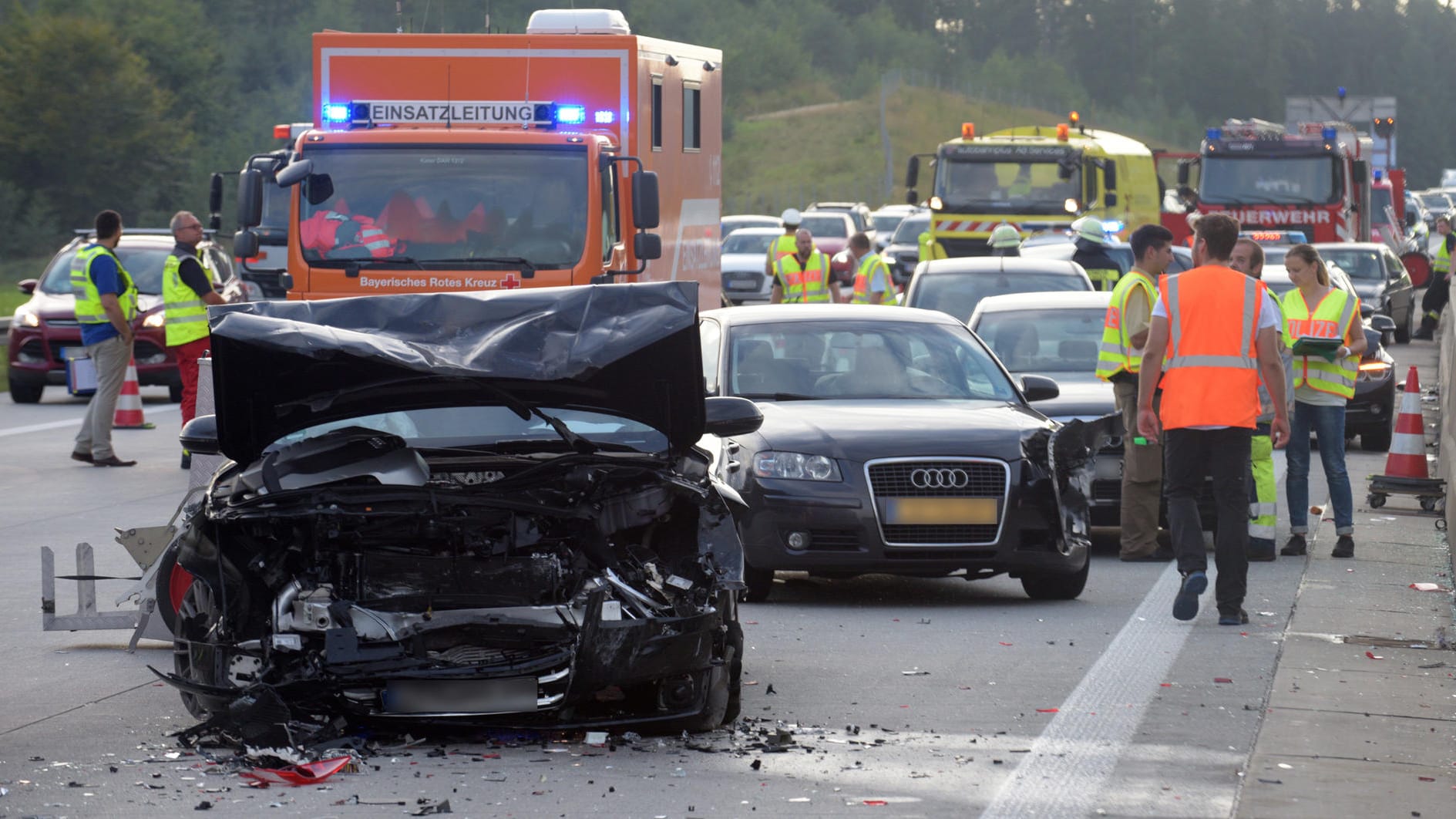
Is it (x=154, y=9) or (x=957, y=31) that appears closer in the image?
(x=154, y=9)

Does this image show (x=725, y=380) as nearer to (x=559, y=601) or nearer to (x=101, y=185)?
(x=559, y=601)

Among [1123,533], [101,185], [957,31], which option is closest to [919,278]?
[1123,533]

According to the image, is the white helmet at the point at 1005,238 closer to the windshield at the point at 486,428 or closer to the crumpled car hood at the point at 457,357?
the windshield at the point at 486,428

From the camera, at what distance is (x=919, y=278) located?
1686 centimetres

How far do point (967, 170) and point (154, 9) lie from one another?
5112 cm

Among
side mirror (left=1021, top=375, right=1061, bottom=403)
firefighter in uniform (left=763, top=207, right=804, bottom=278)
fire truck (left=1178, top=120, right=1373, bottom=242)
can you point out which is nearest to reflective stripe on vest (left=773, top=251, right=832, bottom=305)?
firefighter in uniform (left=763, top=207, right=804, bottom=278)

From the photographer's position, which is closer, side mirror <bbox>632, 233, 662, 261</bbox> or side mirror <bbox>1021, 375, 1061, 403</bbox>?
side mirror <bbox>1021, 375, 1061, 403</bbox>

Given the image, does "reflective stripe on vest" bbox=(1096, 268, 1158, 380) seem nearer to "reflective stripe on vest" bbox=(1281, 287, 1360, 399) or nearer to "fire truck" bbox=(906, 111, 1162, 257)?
"reflective stripe on vest" bbox=(1281, 287, 1360, 399)

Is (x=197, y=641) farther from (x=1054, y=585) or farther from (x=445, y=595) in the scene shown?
(x=1054, y=585)

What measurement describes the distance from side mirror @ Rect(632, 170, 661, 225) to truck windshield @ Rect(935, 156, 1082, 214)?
610 inches

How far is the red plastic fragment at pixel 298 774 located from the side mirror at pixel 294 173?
814cm

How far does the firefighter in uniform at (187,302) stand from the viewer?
1569cm

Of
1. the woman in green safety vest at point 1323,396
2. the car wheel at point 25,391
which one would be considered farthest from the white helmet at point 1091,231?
the car wheel at point 25,391

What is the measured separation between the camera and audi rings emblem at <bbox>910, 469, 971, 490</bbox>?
9.54m
